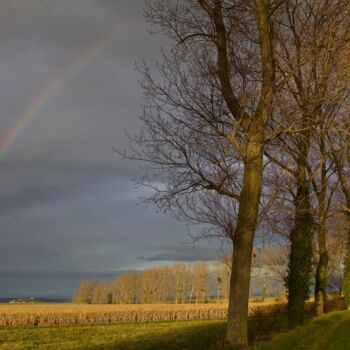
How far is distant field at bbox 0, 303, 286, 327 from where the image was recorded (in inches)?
1134

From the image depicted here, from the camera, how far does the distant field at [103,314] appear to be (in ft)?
94.5

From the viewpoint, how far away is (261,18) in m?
10.6

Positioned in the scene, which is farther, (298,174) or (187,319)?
(187,319)

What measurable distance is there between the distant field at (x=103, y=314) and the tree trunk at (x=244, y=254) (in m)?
20.5

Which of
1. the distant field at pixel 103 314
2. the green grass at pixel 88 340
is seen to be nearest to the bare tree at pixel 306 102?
the green grass at pixel 88 340

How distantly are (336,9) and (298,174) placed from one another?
20.3 ft

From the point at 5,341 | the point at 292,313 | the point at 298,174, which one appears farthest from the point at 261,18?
the point at 5,341

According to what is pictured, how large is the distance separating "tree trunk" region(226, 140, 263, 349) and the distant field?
20.5 meters

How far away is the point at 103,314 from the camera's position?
33812 mm

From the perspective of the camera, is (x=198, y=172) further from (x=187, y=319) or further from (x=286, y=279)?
(x=187, y=319)

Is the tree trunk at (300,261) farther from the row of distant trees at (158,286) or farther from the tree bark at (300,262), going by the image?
the row of distant trees at (158,286)

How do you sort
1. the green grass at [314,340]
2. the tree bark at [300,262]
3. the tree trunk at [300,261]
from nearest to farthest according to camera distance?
1. the green grass at [314,340]
2. the tree bark at [300,262]
3. the tree trunk at [300,261]

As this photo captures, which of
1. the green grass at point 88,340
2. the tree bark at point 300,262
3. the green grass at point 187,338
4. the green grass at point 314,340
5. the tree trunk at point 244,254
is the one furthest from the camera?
the green grass at point 88,340

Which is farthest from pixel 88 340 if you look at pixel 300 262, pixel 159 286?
pixel 159 286
